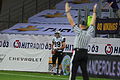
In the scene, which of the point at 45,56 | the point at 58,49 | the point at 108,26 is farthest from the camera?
the point at 108,26

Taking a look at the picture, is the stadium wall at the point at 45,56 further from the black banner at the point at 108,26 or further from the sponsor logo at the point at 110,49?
the black banner at the point at 108,26

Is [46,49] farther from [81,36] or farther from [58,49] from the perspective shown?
[81,36]

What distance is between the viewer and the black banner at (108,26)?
20.6m

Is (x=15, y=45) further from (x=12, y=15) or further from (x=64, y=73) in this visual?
(x=12, y=15)

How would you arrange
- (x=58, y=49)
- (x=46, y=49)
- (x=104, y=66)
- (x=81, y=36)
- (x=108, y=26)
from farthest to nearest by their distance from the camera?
(x=46, y=49) < (x=108, y=26) < (x=58, y=49) < (x=104, y=66) < (x=81, y=36)

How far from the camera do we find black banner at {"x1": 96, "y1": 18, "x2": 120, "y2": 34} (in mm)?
20609

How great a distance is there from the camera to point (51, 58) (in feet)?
66.8

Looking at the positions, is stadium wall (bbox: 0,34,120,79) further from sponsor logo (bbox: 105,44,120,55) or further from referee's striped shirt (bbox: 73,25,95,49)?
referee's striped shirt (bbox: 73,25,95,49)

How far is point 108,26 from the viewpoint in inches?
822

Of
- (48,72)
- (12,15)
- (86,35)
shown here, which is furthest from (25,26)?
(86,35)

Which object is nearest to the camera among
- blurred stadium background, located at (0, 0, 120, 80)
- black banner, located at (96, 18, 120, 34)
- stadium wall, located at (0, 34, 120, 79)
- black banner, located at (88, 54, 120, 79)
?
black banner, located at (88, 54, 120, 79)

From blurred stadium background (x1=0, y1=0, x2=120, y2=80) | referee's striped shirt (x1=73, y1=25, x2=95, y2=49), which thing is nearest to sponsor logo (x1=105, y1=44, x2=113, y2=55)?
blurred stadium background (x1=0, y1=0, x2=120, y2=80)

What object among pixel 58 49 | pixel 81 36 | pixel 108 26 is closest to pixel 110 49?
pixel 108 26

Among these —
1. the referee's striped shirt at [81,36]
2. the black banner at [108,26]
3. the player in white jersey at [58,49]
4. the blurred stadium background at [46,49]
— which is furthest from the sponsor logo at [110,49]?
the referee's striped shirt at [81,36]
